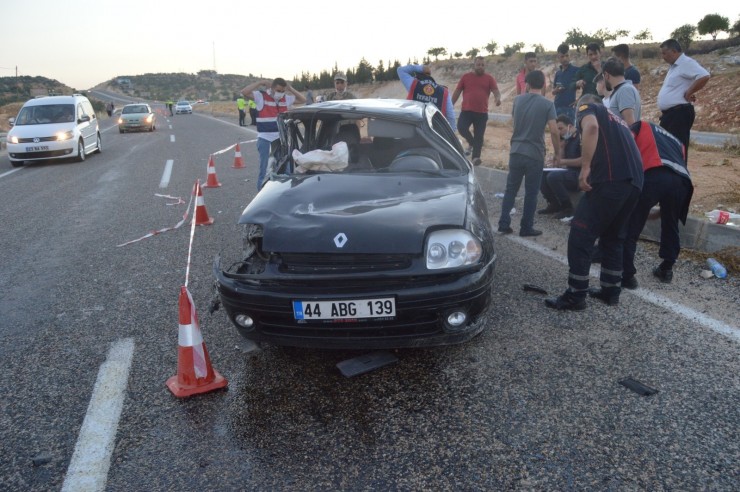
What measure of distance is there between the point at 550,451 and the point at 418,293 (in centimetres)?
100

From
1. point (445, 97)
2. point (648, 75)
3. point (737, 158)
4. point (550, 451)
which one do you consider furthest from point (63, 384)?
point (648, 75)

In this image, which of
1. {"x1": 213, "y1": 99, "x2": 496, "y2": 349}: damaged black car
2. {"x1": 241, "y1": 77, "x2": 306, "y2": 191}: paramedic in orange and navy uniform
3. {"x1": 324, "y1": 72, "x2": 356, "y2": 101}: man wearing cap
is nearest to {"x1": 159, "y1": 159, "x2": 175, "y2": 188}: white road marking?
{"x1": 241, "y1": 77, "x2": 306, "y2": 191}: paramedic in orange and navy uniform

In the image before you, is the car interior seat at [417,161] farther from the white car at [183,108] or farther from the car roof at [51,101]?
the white car at [183,108]

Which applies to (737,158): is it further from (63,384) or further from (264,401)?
(63,384)

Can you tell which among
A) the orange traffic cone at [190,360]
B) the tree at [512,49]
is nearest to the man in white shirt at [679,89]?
the orange traffic cone at [190,360]

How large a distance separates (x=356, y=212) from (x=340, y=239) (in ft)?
0.99

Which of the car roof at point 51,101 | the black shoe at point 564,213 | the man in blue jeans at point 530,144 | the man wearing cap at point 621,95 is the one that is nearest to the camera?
the man wearing cap at point 621,95

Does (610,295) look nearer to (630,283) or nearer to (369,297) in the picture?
(630,283)

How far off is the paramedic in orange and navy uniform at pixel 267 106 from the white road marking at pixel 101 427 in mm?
4988

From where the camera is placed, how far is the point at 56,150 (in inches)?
546

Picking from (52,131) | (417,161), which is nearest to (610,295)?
(417,161)

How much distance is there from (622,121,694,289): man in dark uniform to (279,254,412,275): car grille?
249cm

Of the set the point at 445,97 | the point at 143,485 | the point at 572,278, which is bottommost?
the point at 143,485

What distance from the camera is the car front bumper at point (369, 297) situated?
9.93 ft
